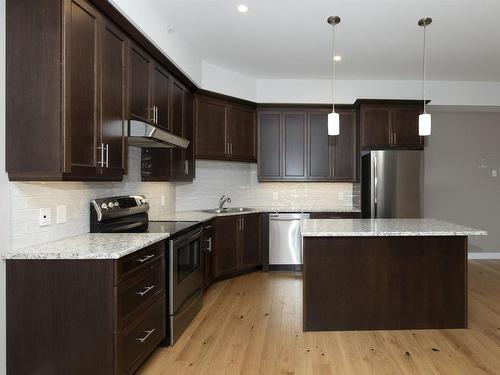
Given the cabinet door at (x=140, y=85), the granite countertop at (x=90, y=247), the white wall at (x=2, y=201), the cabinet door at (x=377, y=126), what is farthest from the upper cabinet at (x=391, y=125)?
the white wall at (x=2, y=201)

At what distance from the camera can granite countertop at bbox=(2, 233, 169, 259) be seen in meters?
1.84

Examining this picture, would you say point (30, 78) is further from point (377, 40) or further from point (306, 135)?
point (306, 135)

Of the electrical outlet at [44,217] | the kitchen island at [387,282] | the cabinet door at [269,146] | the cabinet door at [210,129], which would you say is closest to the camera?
the electrical outlet at [44,217]

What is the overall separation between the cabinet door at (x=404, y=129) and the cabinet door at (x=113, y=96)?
3.67 meters

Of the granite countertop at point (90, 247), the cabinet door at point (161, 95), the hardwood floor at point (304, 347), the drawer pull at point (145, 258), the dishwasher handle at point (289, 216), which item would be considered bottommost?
the hardwood floor at point (304, 347)

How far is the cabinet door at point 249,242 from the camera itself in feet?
14.7

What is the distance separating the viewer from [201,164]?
15.7 feet

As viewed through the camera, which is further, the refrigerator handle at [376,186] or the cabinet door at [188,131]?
the refrigerator handle at [376,186]

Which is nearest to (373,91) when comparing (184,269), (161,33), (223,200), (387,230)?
(223,200)

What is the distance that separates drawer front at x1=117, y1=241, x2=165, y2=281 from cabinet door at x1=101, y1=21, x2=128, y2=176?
1.96 ft

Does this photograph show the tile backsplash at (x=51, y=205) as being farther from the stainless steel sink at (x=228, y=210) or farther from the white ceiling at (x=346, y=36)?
the white ceiling at (x=346, y=36)

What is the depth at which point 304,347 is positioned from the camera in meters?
2.57

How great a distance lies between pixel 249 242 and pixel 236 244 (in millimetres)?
260

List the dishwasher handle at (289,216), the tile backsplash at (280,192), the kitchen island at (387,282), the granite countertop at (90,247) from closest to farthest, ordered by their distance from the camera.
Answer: the granite countertop at (90,247)
the kitchen island at (387,282)
the dishwasher handle at (289,216)
the tile backsplash at (280,192)
